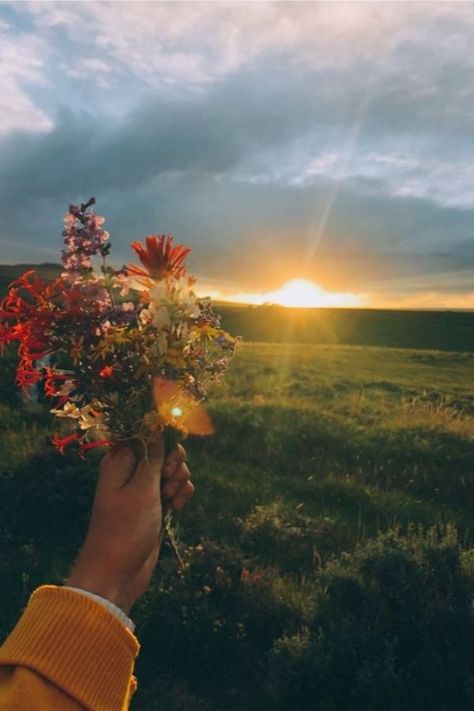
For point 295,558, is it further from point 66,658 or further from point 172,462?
point 66,658

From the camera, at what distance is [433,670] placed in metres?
5.93

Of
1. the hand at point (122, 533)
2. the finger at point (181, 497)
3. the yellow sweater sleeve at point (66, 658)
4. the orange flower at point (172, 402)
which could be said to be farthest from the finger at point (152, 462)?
the yellow sweater sleeve at point (66, 658)

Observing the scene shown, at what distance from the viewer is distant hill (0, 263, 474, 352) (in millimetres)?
66625

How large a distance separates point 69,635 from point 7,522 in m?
8.68

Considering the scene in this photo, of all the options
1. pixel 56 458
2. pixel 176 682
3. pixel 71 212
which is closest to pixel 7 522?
pixel 56 458

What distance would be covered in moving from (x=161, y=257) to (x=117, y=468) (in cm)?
119

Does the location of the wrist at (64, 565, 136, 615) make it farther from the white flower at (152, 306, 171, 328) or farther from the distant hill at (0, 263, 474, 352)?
the distant hill at (0, 263, 474, 352)

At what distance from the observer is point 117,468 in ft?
8.61

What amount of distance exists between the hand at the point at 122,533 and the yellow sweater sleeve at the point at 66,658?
0.53 feet

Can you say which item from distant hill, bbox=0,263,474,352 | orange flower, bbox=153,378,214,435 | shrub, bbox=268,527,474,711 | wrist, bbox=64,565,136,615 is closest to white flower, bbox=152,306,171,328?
orange flower, bbox=153,378,214,435

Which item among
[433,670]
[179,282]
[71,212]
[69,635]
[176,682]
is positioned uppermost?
[71,212]

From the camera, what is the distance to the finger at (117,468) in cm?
254

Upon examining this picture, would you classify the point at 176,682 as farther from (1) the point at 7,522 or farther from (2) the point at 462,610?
(1) the point at 7,522

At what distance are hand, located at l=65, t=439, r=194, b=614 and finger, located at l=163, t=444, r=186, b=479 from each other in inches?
15.8
